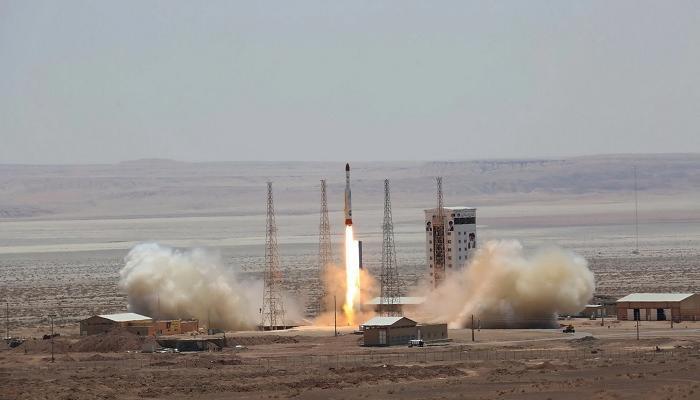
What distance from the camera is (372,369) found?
76.1 metres

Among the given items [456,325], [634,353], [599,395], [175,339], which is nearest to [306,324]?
[456,325]

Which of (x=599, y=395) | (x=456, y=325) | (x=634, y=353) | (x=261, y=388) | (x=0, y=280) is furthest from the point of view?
(x=0, y=280)

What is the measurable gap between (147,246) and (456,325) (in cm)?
2291

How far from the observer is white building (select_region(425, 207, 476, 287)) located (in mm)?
117625

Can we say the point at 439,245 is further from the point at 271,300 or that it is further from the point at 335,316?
the point at 335,316

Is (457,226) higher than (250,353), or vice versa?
(457,226)

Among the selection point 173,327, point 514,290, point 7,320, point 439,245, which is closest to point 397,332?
point 514,290

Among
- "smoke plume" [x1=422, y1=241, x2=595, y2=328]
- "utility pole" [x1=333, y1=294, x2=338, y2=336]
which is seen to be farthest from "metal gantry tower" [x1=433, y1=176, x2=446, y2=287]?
"utility pole" [x1=333, y1=294, x2=338, y2=336]

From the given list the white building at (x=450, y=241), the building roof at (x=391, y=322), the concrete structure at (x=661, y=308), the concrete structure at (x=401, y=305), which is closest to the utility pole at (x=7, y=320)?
the building roof at (x=391, y=322)

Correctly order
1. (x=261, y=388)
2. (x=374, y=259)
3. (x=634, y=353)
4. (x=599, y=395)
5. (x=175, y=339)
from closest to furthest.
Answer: (x=599, y=395), (x=261, y=388), (x=634, y=353), (x=175, y=339), (x=374, y=259)

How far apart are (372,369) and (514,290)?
28.1 m

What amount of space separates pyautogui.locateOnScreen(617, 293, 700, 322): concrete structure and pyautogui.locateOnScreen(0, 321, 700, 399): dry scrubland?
604cm

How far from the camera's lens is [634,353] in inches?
3214

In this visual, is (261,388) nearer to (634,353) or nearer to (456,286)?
(634,353)
